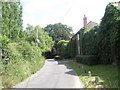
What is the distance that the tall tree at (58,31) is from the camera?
76.2 meters

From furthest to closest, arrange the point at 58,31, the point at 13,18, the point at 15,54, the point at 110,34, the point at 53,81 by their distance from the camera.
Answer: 1. the point at 58,31
2. the point at 13,18
3. the point at 110,34
4. the point at 15,54
5. the point at 53,81

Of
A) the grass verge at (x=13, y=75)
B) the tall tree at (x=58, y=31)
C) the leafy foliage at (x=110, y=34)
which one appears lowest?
the grass verge at (x=13, y=75)

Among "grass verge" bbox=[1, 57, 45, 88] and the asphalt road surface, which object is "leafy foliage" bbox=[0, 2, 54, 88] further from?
the asphalt road surface

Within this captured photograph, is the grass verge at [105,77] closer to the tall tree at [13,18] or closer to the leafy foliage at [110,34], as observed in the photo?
the leafy foliage at [110,34]

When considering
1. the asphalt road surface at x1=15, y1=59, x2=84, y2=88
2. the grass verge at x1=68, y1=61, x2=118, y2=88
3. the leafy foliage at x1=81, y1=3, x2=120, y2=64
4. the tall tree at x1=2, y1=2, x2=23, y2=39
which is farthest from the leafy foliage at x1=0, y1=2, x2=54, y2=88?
the leafy foliage at x1=81, y1=3, x2=120, y2=64

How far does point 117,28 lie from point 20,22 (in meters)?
18.7

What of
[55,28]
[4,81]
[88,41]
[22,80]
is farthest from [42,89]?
[55,28]

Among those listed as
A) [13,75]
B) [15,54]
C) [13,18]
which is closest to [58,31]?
[13,18]

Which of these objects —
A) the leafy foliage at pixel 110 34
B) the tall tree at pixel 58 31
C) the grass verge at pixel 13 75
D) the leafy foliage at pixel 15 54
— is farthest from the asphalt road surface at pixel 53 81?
the tall tree at pixel 58 31

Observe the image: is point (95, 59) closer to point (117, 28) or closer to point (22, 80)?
point (117, 28)

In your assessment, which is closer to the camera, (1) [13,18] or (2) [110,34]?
(2) [110,34]

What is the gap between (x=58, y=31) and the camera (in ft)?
251

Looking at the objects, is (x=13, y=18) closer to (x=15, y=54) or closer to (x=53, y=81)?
(x=15, y=54)

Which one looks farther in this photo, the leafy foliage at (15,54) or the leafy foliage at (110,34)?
the leafy foliage at (110,34)
